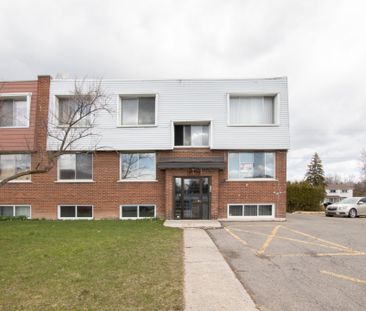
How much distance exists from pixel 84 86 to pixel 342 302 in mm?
16375

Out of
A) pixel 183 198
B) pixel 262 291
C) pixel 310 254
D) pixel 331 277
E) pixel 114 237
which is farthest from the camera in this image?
pixel 183 198

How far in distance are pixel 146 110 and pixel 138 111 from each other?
0.43m

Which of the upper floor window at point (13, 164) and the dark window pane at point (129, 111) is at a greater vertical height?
the dark window pane at point (129, 111)

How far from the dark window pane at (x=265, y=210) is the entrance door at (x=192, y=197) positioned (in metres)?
2.69

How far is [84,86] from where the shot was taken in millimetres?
18953

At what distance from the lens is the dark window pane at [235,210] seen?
18.5m

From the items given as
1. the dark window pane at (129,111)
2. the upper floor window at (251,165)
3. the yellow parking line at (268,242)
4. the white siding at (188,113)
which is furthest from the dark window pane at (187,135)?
the yellow parking line at (268,242)

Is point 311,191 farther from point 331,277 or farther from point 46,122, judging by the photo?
point 331,277

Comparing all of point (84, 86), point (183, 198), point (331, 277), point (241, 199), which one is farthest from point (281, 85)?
point (331, 277)

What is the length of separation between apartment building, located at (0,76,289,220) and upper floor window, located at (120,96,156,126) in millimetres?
52

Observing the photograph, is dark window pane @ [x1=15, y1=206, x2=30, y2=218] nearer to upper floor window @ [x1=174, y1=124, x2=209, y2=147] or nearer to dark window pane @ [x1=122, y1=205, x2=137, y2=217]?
dark window pane @ [x1=122, y1=205, x2=137, y2=217]

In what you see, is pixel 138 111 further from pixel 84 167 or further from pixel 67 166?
pixel 67 166

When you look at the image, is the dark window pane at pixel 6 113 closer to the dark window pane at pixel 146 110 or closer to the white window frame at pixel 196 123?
the dark window pane at pixel 146 110

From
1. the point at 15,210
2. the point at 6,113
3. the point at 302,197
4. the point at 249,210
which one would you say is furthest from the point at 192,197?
the point at 302,197
